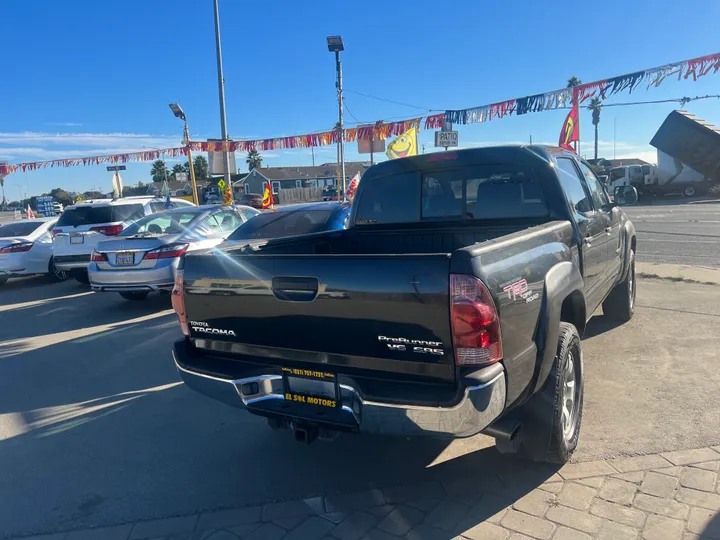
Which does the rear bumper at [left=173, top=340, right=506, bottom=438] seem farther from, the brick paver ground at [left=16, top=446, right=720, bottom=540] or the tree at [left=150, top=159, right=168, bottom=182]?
the tree at [left=150, top=159, right=168, bottom=182]

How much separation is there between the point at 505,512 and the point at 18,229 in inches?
475

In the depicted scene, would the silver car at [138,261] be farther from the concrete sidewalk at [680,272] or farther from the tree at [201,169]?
the tree at [201,169]

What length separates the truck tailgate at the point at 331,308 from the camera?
2.51m

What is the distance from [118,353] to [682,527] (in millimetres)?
5554

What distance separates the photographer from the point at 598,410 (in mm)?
4105

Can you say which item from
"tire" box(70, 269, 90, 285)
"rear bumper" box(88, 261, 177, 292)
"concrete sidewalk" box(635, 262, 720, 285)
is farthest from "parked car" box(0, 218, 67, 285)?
"concrete sidewalk" box(635, 262, 720, 285)

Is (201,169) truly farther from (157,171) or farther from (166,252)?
(166,252)

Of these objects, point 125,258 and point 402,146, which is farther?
point 402,146

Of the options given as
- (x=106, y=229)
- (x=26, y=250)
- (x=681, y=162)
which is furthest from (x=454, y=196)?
(x=681, y=162)

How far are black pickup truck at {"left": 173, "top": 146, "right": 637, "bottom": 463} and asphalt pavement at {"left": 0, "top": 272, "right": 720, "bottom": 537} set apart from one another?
1.48ft

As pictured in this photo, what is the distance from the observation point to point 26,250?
11031 millimetres

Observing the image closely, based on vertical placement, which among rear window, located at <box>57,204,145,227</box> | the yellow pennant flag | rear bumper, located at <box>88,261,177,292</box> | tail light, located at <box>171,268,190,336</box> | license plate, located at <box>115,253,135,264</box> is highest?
the yellow pennant flag

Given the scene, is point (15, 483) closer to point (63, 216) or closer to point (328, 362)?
point (328, 362)

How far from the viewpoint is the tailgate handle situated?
2783 millimetres
